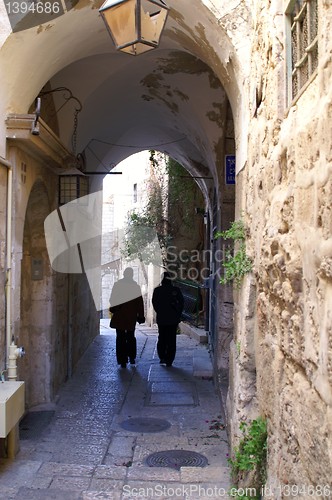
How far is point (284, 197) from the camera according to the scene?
2574 mm

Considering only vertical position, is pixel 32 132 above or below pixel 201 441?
above

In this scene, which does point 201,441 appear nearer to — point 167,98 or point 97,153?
point 167,98

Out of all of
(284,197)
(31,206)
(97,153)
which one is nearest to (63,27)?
(31,206)

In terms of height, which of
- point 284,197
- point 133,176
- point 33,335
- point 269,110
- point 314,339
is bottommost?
point 33,335

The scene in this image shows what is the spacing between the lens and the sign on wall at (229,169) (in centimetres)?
699

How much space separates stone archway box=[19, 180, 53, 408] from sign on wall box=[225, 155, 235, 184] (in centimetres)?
233

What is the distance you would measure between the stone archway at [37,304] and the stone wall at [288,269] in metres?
2.91

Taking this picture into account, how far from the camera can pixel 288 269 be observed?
8.00 feet

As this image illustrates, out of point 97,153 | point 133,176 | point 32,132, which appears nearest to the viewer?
point 32,132

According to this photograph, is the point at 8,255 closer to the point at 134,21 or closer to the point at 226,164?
the point at 134,21

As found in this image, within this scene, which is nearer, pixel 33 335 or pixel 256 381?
pixel 256 381

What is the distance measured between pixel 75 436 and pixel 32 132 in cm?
279

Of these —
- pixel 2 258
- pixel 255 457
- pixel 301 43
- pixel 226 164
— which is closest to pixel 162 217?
pixel 226 164

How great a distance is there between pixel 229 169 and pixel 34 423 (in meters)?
3.82
